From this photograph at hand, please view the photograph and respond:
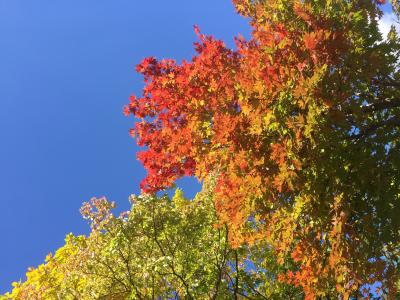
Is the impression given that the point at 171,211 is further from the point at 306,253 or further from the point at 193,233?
the point at 306,253

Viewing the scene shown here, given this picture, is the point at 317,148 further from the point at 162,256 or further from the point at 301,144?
the point at 162,256

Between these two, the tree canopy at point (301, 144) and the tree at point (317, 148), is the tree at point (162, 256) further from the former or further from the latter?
the tree at point (317, 148)

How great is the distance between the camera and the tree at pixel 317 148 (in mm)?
6363

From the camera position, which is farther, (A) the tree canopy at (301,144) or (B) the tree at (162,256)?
(B) the tree at (162,256)

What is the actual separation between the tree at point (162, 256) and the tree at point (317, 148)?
3.53m

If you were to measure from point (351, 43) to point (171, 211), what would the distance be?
6.26 m

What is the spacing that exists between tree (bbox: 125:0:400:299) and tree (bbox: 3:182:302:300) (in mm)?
3528

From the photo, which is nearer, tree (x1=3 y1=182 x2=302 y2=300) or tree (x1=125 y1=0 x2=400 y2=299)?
tree (x1=125 y1=0 x2=400 y2=299)

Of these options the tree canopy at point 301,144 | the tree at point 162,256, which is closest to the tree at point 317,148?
the tree canopy at point 301,144

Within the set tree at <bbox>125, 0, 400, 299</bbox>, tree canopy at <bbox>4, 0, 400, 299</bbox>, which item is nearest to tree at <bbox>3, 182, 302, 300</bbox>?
tree canopy at <bbox>4, 0, 400, 299</bbox>

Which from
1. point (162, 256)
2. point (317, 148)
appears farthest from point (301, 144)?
point (162, 256)

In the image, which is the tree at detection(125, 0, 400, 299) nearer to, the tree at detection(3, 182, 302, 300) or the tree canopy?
the tree canopy

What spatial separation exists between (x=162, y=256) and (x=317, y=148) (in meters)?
5.63

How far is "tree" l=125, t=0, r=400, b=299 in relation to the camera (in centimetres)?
636
